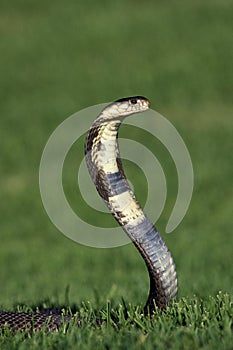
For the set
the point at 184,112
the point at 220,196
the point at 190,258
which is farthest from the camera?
the point at 184,112

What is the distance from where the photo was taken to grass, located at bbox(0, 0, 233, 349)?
5.33m

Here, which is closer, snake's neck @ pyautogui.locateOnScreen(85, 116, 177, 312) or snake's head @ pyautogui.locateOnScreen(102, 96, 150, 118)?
snake's head @ pyautogui.locateOnScreen(102, 96, 150, 118)

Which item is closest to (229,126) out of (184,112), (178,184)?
(184,112)

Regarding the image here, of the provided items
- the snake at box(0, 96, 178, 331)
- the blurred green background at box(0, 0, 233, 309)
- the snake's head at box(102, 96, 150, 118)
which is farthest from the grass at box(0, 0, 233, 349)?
the snake's head at box(102, 96, 150, 118)

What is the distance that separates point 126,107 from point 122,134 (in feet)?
53.4

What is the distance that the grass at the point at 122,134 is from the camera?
533 centimetres

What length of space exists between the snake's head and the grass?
3.94 feet

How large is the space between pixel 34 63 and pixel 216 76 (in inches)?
222

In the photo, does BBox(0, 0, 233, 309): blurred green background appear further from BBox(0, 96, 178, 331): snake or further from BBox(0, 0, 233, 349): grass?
BBox(0, 96, 178, 331): snake

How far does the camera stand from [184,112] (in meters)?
22.8

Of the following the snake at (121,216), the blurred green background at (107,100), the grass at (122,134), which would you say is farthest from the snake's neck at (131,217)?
the blurred green background at (107,100)

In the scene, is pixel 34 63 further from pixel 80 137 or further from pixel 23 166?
pixel 23 166

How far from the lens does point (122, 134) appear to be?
69.9ft

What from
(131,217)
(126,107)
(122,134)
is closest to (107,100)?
(122,134)
